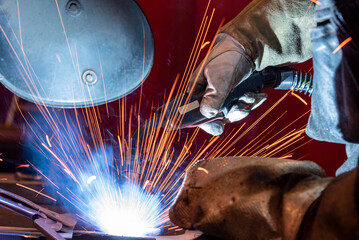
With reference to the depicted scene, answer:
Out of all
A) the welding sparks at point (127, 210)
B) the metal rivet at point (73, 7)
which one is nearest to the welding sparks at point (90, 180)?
the welding sparks at point (127, 210)

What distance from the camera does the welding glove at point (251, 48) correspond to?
1.52 m

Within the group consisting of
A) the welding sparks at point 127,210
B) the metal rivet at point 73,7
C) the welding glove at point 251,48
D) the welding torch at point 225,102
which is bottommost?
the welding sparks at point 127,210

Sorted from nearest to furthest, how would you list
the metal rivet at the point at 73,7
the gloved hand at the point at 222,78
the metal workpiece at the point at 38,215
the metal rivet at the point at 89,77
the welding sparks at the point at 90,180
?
the metal workpiece at the point at 38,215 → the metal rivet at the point at 73,7 → the metal rivet at the point at 89,77 → the gloved hand at the point at 222,78 → the welding sparks at the point at 90,180

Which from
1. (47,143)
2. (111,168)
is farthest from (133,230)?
(47,143)

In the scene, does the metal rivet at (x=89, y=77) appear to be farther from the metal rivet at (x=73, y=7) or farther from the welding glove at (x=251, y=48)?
the welding glove at (x=251, y=48)

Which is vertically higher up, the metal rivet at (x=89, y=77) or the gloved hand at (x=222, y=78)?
the metal rivet at (x=89, y=77)

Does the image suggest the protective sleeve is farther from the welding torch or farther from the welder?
the welder

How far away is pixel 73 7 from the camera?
1.19 meters

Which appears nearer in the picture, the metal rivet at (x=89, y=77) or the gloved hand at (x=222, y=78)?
the metal rivet at (x=89, y=77)

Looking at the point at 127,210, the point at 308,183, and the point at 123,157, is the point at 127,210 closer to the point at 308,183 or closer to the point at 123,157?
the point at 123,157

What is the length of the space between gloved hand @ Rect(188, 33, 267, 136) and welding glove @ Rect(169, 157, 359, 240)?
737mm

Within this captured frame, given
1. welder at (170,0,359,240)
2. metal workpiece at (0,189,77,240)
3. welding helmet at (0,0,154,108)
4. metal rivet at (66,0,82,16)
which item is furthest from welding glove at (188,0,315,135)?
metal workpiece at (0,189,77,240)

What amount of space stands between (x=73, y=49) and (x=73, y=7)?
0.52ft

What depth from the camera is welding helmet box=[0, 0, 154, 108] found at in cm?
119
